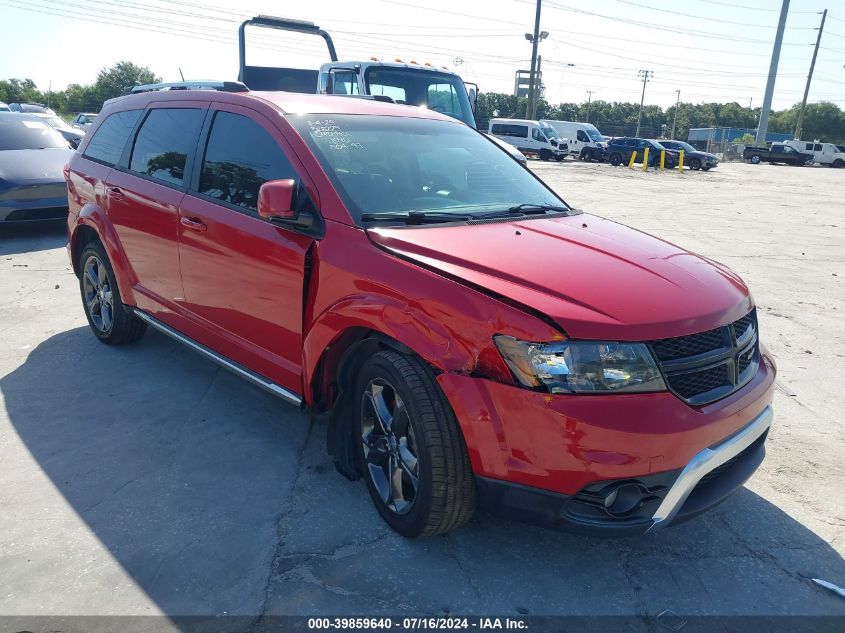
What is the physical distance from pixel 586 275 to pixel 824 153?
53.4 meters

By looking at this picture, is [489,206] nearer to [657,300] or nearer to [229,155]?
[657,300]

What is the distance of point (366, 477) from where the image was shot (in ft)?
10.1

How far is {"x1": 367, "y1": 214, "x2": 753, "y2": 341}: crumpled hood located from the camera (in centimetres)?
239

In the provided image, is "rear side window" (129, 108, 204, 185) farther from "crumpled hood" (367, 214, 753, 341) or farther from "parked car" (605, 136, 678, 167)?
"parked car" (605, 136, 678, 167)

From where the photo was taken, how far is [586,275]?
266 cm

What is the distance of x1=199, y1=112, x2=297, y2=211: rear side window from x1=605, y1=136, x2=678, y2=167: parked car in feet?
116

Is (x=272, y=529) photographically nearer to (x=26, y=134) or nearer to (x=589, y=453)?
(x=589, y=453)

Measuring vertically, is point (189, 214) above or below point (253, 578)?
above

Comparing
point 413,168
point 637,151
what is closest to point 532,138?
point 637,151

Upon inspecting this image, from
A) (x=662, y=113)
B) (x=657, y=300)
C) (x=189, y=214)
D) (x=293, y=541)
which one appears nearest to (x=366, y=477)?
(x=293, y=541)

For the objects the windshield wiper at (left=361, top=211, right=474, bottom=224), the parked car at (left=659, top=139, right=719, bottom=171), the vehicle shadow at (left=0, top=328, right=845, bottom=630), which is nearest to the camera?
the vehicle shadow at (left=0, top=328, right=845, bottom=630)

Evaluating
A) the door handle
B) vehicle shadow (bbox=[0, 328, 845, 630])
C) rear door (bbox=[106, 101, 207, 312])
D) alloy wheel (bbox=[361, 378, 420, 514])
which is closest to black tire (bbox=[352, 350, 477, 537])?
alloy wheel (bbox=[361, 378, 420, 514])

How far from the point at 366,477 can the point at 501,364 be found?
3.53 ft

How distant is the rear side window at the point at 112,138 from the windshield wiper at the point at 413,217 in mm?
2656
